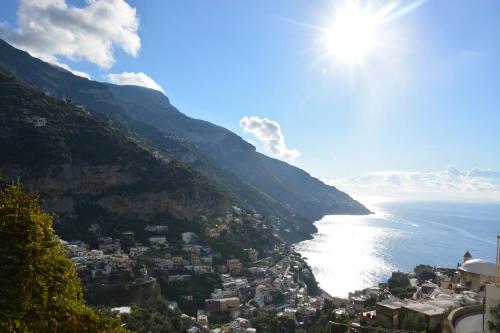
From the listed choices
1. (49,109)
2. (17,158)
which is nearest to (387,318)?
(17,158)

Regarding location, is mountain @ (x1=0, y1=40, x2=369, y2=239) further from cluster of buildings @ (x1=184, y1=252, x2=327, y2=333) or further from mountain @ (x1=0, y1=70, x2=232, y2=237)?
cluster of buildings @ (x1=184, y1=252, x2=327, y2=333)

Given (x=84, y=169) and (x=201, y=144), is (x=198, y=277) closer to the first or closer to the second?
(x=84, y=169)

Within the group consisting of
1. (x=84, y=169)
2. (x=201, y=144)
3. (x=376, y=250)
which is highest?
(x=201, y=144)

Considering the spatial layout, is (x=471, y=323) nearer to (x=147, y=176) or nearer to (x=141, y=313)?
(x=141, y=313)

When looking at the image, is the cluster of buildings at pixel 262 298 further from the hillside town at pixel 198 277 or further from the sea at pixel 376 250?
the sea at pixel 376 250

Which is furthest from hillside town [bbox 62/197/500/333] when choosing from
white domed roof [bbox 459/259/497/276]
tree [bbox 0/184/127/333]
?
tree [bbox 0/184/127/333]

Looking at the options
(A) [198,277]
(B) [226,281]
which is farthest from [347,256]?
(A) [198,277]
